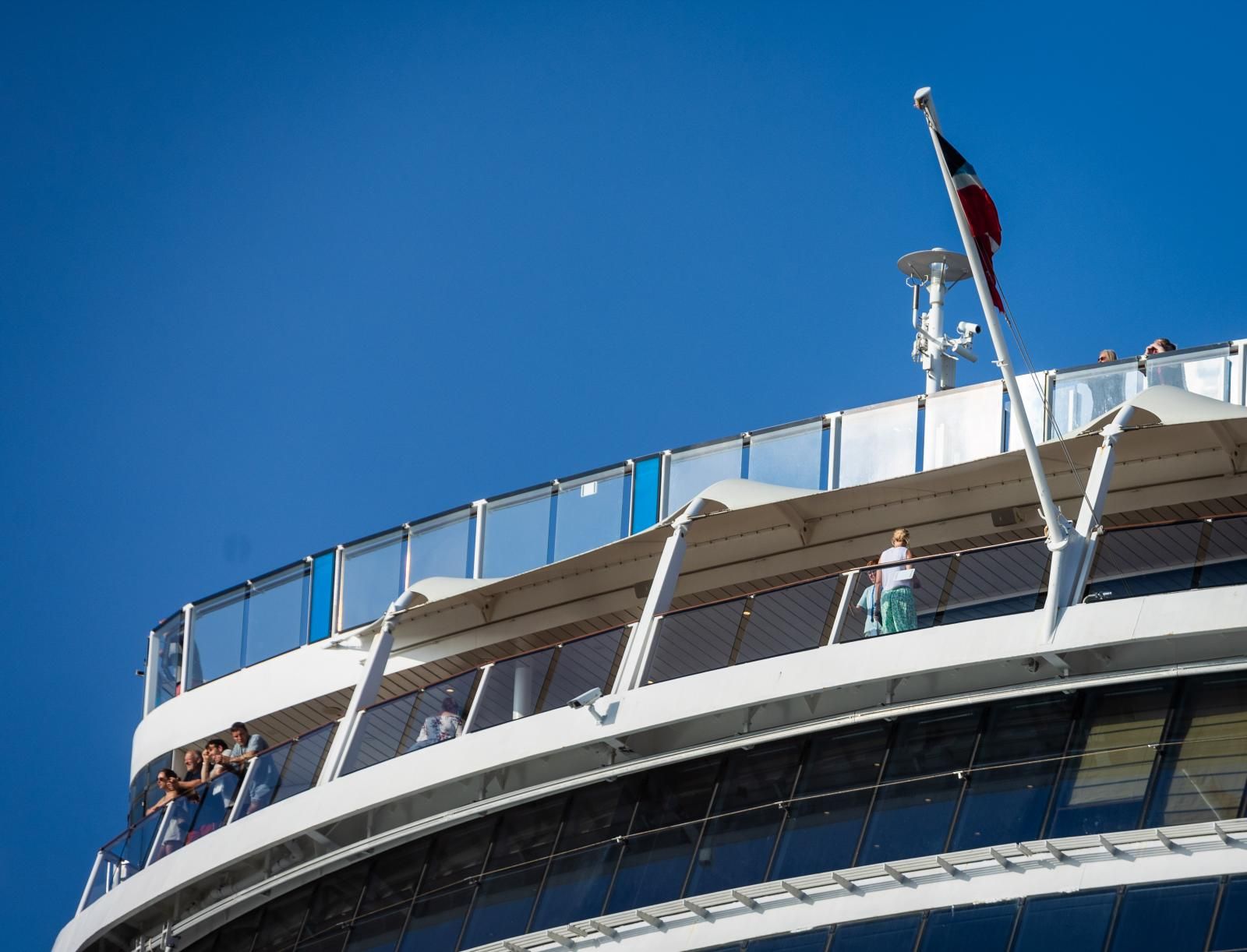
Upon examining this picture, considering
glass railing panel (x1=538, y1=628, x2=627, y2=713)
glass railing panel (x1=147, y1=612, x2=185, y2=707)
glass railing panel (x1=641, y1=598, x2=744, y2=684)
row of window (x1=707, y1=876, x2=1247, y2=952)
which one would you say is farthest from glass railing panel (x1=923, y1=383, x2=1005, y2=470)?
glass railing panel (x1=147, y1=612, x2=185, y2=707)

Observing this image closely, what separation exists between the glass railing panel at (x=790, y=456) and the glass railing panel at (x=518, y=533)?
2.79m

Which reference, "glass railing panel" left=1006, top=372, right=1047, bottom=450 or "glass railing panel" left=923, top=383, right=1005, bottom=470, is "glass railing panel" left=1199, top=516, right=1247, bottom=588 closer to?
"glass railing panel" left=1006, top=372, right=1047, bottom=450

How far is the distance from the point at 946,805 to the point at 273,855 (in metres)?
8.32

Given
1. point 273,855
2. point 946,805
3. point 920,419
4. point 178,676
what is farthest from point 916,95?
point 178,676

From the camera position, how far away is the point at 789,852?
21.6 m

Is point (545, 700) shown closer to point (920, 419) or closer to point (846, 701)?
point (846, 701)

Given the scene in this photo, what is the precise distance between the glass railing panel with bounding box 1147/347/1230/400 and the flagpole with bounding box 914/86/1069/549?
3.06 meters

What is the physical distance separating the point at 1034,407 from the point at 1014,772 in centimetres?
640

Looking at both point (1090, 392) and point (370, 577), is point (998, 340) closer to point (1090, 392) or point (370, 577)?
point (1090, 392)

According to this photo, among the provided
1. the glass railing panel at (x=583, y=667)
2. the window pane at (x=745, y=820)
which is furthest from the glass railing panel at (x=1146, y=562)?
the glass railing panel at (x=583, y=667)

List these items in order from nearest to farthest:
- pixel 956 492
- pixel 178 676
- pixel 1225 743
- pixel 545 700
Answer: pixel 1225 743
pixel 545 700
pixel 956 492
pixel 178 676

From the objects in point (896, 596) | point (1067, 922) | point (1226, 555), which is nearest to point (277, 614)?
point (896, 596)

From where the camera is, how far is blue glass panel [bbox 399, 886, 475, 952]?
23672 mm

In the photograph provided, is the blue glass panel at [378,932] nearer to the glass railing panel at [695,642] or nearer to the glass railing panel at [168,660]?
the glass railing panel at [695,642]
